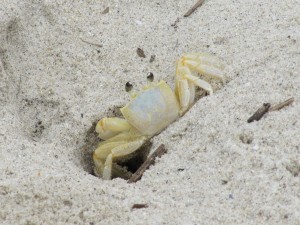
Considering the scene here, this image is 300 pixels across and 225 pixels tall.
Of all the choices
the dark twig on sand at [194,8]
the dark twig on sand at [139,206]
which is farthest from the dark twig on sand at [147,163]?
the dark twig on sand at [194,8]

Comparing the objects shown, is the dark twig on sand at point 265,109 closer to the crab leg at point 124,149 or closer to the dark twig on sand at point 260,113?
the dark twig on sand at point 260,113

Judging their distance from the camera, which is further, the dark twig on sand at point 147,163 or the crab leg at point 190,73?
the crab leg at point 190,73

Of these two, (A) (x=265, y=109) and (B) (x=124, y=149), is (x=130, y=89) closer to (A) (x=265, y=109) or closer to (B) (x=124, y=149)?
(B) (x=124, y=149)

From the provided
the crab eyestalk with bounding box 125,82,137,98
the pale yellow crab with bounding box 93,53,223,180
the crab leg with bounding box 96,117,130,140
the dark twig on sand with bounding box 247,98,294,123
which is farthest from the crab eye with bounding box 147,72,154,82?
the dark twig on sand with bounding box 247,98,294,123

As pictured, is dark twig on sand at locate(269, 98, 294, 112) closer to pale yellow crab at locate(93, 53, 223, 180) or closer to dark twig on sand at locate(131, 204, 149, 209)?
pale yellow crab at locate(93, 53, 223, 180)

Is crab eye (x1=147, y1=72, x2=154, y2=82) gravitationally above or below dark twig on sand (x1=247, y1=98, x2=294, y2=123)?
above

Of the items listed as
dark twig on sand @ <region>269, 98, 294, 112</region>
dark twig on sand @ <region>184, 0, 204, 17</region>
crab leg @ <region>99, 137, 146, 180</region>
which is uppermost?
dark twig on sand @ <region>184, 0, 204, 17</region>

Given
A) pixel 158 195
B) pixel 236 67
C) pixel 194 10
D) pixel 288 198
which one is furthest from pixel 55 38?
pixel 288 198

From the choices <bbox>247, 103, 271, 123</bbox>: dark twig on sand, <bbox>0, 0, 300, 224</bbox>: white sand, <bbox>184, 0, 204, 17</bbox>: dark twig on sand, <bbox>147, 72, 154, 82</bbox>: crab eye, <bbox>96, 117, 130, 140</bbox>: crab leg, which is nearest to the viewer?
<bbox>0, 0, 300, 224</bbox>: white sand
